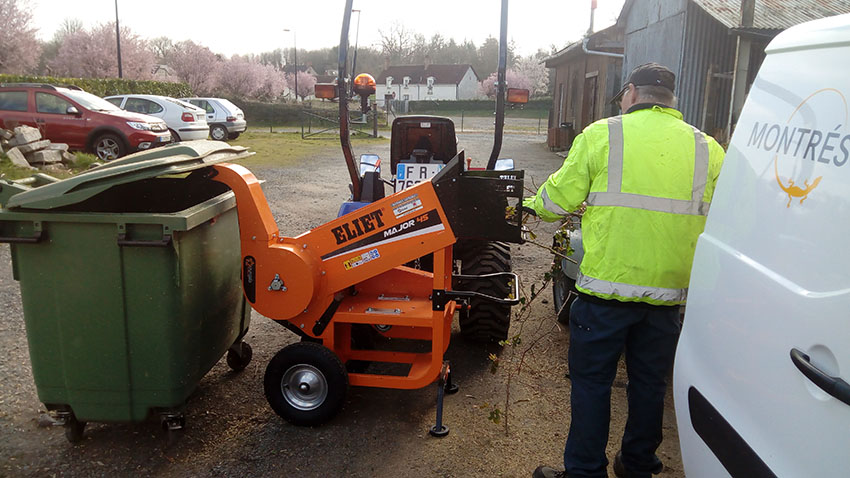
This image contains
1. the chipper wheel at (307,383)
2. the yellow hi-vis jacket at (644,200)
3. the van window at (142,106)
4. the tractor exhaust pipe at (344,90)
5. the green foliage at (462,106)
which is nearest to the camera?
the yellow hi-vis jacket at (644,200)

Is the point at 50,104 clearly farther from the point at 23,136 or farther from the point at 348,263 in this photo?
the point at 348,263

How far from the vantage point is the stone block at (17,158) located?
437 inches

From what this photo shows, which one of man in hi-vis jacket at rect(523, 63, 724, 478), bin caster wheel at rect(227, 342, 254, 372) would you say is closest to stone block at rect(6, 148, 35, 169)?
bin caster wheel at rect(227, 342, 254, 372)

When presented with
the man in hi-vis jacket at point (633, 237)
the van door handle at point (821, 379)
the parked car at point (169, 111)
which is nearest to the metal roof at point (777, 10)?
the man in hi-vis jacket at point (633, 237)

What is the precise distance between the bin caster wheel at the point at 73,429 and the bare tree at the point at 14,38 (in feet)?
132

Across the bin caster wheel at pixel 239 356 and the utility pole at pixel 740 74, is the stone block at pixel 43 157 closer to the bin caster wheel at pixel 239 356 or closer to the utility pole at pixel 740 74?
the bin caster wheel at pixel 239 356

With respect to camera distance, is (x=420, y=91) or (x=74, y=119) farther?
(x=420, y=91)

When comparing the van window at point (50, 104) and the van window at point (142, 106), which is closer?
the van window at point (50, 104)

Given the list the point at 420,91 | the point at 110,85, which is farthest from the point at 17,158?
the point at 420,91

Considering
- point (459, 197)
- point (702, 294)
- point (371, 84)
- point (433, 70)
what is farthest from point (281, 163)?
point (433, 70)

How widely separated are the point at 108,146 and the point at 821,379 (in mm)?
14433

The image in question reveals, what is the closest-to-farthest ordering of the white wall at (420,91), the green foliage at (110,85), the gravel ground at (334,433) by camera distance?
the gravel ground at (334,433) → the green foliage at (110,85) → the white wall at (420,91)

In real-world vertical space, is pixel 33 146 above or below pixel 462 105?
below

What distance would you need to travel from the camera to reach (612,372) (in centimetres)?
282
